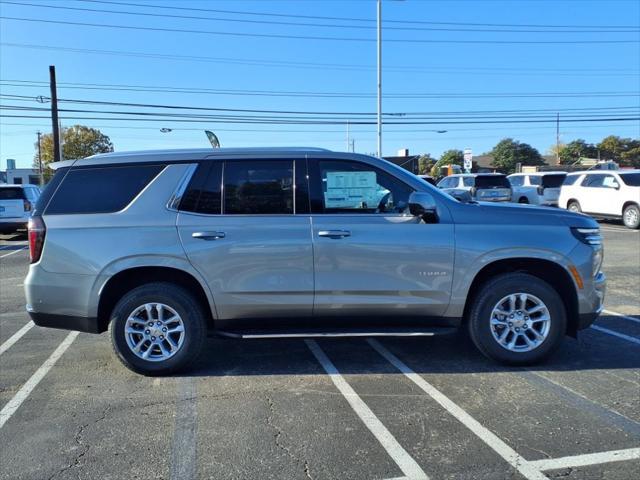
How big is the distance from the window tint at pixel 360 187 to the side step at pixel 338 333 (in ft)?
3.44

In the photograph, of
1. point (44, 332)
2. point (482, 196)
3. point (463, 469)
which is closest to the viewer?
point (463, 469)

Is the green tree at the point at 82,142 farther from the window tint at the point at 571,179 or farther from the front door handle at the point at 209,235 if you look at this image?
the front door handle at the point at 209,235

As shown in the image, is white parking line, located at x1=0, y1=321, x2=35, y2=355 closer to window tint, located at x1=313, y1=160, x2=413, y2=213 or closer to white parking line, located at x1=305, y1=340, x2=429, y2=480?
white parking line, located at x1=305, y1=340, x2=429, y2=480

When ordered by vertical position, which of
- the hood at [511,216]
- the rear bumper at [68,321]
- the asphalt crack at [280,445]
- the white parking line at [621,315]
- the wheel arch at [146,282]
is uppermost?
the hood at [511,216]

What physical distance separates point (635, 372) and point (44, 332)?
20.4 ft

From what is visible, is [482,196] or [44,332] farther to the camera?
[482,196]

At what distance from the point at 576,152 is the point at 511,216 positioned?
104 meters

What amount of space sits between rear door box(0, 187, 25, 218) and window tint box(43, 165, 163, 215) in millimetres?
14404

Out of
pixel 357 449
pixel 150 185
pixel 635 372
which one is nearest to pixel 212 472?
pixel 357 449

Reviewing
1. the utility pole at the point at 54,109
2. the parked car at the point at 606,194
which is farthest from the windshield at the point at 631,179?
the utility pole at the point at 54,109

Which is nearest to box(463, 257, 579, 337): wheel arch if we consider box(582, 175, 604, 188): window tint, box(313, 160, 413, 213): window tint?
box(313, 160, 413, 213): window tint

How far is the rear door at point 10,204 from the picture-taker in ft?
55.7

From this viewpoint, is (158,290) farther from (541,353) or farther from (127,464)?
(541,353)

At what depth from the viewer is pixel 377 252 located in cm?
455
